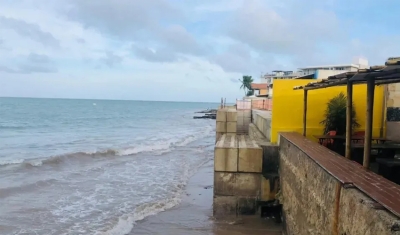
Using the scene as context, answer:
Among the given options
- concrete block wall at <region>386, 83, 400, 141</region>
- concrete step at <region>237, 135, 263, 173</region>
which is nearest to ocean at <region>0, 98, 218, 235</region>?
concrete step at <region>237, 135, 263, 173</region>

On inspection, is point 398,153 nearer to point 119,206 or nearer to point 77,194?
point 119,206

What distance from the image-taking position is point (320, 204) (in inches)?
179

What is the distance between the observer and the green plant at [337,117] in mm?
9367

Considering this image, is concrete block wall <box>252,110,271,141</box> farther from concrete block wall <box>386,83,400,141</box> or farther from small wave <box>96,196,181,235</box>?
small wave <box>96,196,181,235</box>

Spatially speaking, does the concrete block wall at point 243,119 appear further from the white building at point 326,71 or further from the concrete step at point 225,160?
the concrete step at point 225,160

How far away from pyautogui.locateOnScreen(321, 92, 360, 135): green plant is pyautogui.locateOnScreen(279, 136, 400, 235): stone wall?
7.11ft

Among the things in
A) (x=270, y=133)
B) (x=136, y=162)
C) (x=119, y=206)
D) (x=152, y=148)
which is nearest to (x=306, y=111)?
(x=270, y=133)

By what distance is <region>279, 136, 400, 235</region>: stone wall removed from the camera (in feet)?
9.89

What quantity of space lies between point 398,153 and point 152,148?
17330mm

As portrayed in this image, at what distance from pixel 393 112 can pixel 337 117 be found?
1427 mm

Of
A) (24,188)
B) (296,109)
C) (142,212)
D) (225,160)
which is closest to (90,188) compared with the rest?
(24,188)

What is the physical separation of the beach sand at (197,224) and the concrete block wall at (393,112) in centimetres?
401

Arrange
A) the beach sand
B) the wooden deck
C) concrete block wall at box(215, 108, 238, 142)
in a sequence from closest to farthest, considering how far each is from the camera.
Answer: the wooden deck
the beach sand
concrete block wall at box(215, 108, 238, 142)

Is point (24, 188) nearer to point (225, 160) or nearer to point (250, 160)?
point (225, 160)
